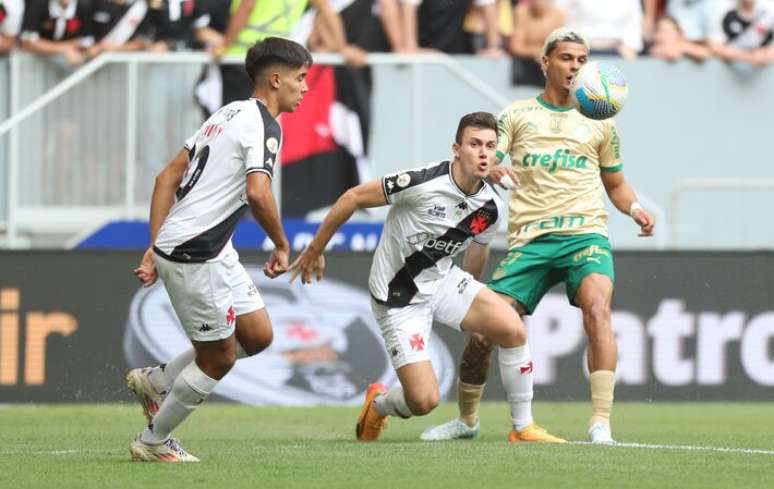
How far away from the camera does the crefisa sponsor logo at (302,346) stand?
13.9 metres

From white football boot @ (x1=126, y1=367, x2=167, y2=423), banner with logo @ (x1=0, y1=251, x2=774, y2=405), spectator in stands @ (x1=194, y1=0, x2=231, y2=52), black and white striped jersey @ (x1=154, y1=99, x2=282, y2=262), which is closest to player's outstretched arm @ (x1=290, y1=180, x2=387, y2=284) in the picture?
black and white striped jersey @ (x1=154, y1=99, x2=282, y2=262)

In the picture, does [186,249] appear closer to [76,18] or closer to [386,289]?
[386,289]

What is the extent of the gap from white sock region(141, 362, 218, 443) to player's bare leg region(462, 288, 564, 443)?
6.28ft

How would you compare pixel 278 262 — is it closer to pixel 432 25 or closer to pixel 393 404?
pixel 393 404

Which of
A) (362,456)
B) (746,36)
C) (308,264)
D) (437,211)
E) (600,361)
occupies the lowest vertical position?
(362,456)

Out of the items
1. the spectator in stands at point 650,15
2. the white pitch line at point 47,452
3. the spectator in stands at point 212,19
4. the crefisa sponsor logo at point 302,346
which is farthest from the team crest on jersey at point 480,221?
the spectator in stands at point 650,15

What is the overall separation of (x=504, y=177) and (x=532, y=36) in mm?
6642

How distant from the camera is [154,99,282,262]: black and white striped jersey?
8.27 m

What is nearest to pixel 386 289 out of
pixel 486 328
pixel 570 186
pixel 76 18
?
pixel 486 328

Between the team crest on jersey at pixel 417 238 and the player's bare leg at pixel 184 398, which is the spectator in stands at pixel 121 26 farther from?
the player's bare leg at pixel 184 398

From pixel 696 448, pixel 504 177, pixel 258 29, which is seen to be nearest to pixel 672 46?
pixel 258 29

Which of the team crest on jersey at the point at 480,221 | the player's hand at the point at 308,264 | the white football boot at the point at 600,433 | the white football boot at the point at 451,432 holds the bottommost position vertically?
the white football boot at the point at 451,432

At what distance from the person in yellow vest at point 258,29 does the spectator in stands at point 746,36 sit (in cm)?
367

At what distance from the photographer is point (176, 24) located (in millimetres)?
15430
